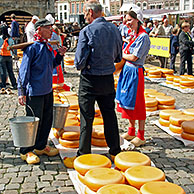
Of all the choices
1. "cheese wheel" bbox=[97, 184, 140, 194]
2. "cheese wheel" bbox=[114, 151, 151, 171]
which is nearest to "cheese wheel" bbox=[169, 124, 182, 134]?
"cheese wheel" bbox=[114, 151, 151, 171]

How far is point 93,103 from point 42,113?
0.76 m

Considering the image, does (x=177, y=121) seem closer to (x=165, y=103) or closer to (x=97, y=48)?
(x=165, y=103)

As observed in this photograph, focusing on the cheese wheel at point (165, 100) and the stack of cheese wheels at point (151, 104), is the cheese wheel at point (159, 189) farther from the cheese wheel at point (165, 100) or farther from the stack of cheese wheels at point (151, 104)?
the cheese wheel at point (165, 100)

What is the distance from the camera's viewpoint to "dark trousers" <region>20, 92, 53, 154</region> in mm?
4046

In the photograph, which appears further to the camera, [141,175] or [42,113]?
[42,113]

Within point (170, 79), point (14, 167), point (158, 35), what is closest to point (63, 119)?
point (14, 167)

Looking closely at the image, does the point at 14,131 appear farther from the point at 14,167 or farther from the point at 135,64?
the point at 135,64

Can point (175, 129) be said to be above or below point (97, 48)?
below

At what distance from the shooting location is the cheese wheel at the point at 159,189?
275cm

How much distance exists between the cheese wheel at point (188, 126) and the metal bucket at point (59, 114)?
189 cm

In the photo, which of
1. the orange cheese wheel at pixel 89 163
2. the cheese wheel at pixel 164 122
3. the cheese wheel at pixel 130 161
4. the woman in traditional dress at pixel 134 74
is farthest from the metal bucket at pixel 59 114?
the cheese wheel at pixel 164 122

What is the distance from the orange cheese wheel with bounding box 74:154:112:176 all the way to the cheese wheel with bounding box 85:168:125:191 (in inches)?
4.9

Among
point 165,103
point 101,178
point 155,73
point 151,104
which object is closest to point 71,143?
point 101,178

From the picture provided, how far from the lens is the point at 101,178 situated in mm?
3037
